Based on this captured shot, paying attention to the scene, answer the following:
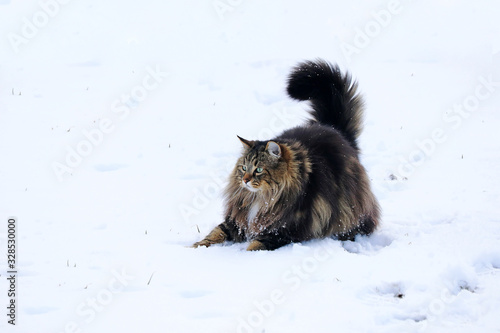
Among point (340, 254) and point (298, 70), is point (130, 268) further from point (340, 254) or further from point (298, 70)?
point (298, 70)

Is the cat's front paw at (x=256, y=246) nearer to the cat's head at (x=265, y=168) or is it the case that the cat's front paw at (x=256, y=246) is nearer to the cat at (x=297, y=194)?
the cat at (x=297, y=194)

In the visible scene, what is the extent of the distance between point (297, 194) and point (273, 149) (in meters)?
0.44

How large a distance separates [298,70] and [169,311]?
3.05 meters

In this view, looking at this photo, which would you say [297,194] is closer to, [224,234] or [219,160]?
[224,234]

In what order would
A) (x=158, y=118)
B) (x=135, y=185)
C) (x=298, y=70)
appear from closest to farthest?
(x=298, y=70), (x=135, y=185), (x=158, y=118)

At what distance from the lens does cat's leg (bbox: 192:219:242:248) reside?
5.19 meters

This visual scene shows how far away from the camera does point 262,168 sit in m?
4.96

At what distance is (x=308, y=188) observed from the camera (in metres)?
5.05

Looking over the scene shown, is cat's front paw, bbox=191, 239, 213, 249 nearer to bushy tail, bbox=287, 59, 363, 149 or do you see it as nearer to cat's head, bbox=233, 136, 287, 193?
cat's head, bbox=233, 136, 287, 193

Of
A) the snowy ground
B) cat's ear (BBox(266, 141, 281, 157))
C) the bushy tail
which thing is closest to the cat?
cat's ear (BBox(266, 141, 281, 157))

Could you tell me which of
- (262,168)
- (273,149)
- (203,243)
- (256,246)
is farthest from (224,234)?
(273,149)

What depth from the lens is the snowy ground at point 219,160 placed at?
3861 mm

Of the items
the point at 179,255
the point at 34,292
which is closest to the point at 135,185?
the point at 179,255

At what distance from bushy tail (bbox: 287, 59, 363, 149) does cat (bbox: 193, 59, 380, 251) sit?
0.51m
